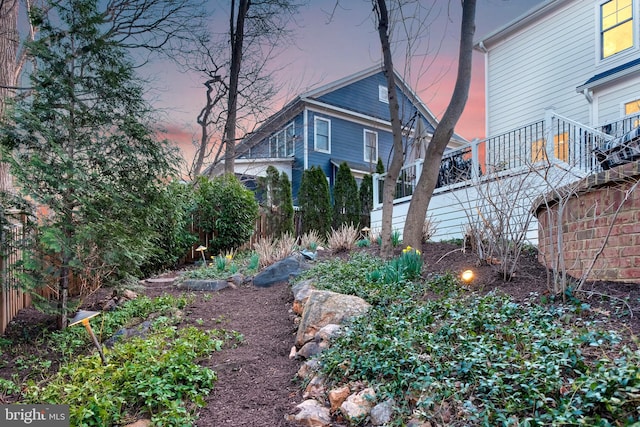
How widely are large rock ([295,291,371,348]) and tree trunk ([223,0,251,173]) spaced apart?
8204mm

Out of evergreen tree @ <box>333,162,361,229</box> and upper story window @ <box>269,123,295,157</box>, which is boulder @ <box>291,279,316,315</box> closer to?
evergreen tree @ <box>333,162,361,229</box>

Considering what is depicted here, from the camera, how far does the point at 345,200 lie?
1357 centimetres

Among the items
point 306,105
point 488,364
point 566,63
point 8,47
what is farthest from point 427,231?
point 306,105

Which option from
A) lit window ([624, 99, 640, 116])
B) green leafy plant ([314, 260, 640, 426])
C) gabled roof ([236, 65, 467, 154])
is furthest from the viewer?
gabled roof ([236, 65, 467, 154])

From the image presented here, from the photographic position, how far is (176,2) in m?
9.43

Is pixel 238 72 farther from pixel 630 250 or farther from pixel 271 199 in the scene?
pixel 630 250

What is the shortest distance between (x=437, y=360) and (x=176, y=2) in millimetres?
9907

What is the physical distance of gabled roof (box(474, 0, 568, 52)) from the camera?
10.4m

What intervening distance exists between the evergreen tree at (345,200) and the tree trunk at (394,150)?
6.43 m

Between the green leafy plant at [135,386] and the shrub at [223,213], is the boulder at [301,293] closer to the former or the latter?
the green leafy plant at [135,386]

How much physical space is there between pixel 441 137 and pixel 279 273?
3.16 meters

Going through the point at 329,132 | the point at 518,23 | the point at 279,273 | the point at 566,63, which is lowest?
the point at 279,273

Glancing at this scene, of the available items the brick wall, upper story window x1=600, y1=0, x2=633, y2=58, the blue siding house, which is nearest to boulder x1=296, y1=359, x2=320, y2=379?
the brick wall

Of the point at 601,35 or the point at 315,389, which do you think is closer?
the point at 315,389
